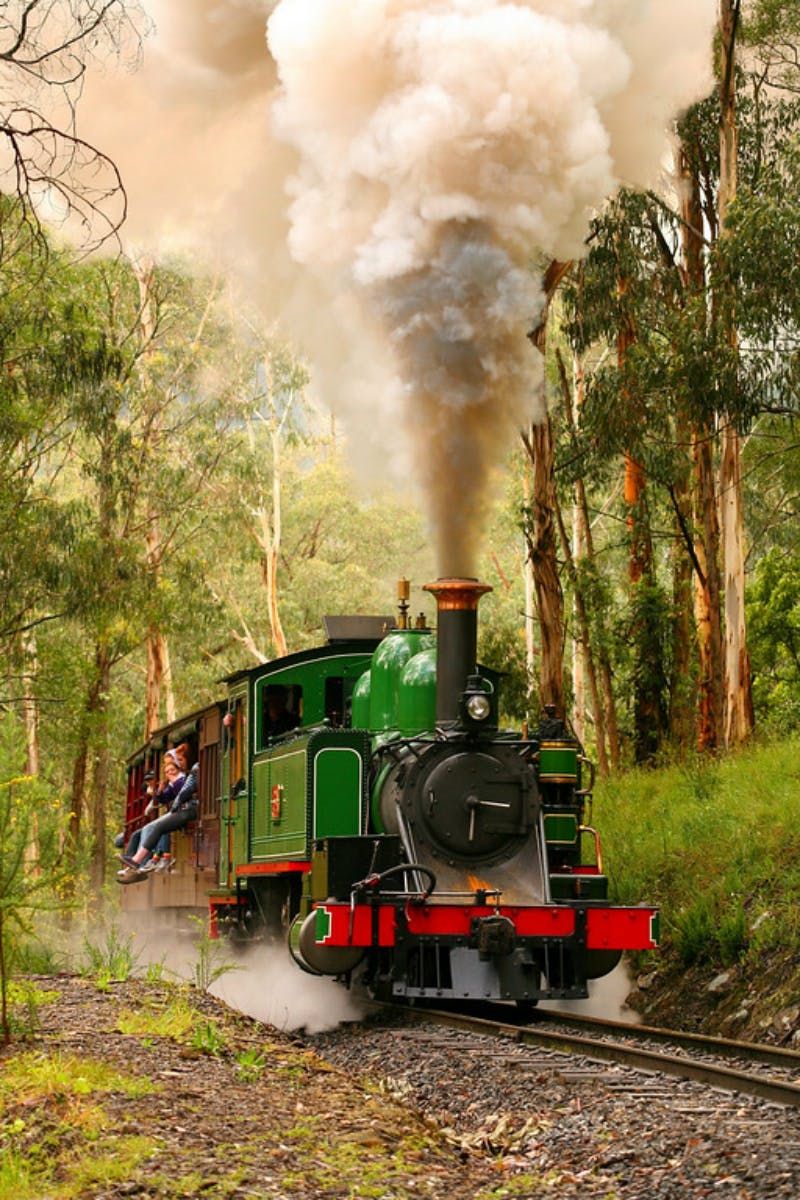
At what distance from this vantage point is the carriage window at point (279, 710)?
12367 mm

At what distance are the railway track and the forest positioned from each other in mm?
2610

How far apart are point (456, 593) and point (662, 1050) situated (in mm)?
2912

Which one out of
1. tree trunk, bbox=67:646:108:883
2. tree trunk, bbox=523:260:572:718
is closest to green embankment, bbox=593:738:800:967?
tree trunk, bbox=523:260:572:718

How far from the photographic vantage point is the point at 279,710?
40.8ft

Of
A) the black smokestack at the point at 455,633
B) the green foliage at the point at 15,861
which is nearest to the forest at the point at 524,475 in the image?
the green foliage at the point at 15,861

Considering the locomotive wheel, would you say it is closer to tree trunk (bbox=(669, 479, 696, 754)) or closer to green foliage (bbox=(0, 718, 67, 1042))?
green foliage (bbox=(0, 718, 67, 1042))

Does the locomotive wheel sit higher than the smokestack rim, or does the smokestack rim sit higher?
the smokestack rim

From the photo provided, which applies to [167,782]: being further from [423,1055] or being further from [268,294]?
[423,1055]

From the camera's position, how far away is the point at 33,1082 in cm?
654

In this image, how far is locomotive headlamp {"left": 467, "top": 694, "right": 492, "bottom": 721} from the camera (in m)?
10.0

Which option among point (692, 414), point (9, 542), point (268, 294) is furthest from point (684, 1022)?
point (9, 542)

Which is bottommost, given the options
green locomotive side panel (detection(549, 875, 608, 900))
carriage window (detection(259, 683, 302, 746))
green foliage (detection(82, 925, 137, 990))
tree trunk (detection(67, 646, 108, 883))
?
green foliage (detection(82, 925, 137, 990))

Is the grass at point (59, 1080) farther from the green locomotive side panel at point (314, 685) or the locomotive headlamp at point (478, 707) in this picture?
the green locomotive side panel at point (314, 685)

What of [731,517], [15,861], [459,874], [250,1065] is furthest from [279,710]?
[731,517]
